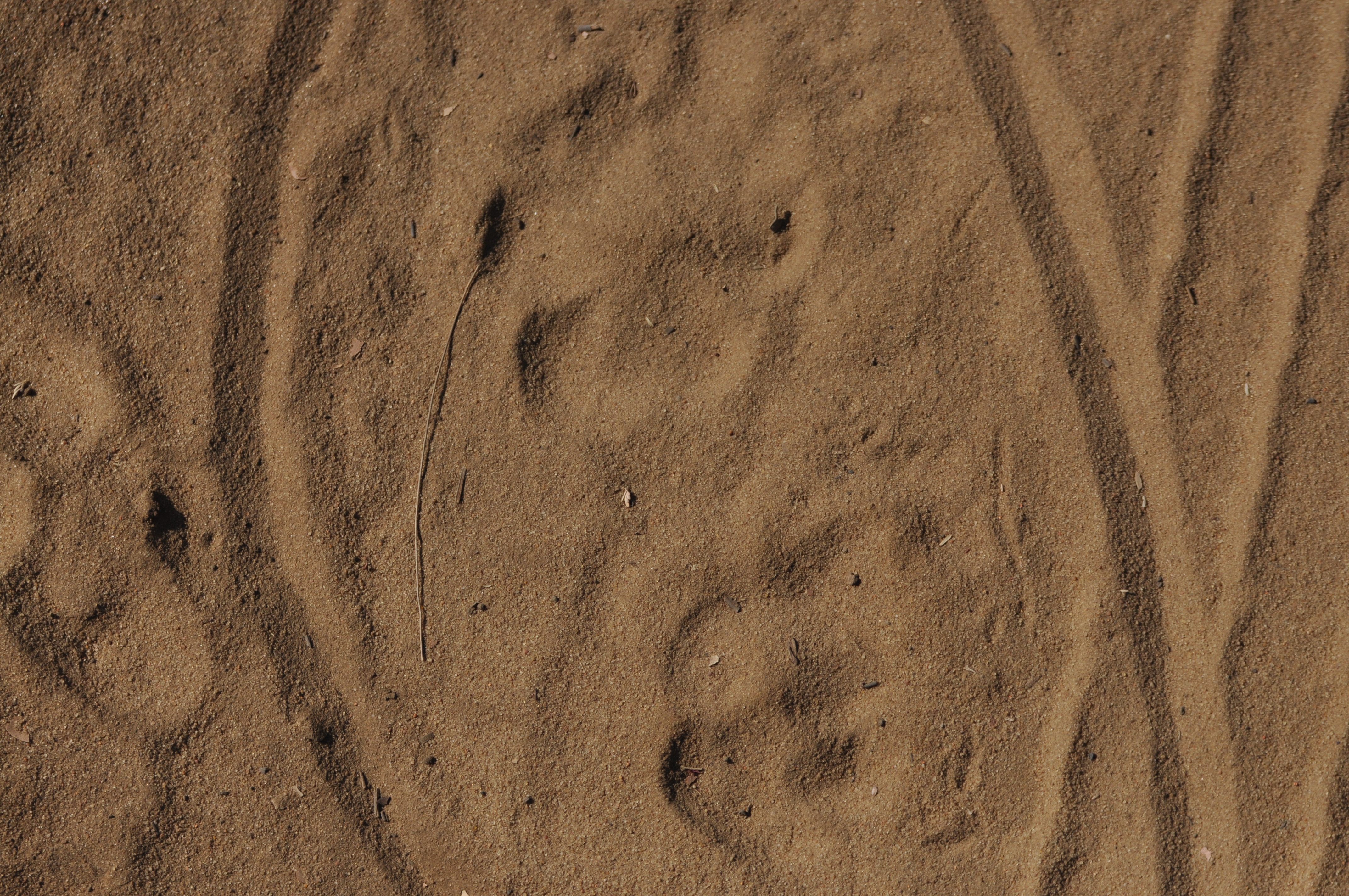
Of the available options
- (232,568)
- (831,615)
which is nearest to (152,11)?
(232,568)

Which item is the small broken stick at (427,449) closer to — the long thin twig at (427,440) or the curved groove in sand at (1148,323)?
the long thin twig at (427,440)

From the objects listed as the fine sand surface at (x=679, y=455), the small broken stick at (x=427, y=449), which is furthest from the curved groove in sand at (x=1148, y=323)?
the small broken stick at (x=427, y=449)

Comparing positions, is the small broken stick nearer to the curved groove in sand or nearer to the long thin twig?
the long thin twig

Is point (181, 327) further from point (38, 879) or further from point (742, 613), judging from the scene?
point (742, 613)

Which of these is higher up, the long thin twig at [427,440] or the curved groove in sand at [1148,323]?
the long thin twig at [427,440]

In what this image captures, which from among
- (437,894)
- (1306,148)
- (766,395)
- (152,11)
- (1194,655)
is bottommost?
(1194,655)

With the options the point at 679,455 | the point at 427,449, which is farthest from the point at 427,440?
the point at 679,455

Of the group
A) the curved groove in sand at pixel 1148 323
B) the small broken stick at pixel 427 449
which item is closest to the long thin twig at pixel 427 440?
the small broken stick at pixel 427 449
